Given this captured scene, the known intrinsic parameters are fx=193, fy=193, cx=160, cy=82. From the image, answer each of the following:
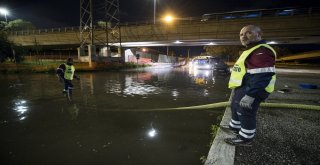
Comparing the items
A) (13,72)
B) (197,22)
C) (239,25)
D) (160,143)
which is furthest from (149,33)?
(160,143)

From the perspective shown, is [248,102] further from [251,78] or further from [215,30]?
[215,30]

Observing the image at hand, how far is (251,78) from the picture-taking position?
2.94 meters

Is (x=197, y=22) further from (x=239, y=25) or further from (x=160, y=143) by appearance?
(x=160, y=143)

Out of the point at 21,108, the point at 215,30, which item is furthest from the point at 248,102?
the point at 215,30

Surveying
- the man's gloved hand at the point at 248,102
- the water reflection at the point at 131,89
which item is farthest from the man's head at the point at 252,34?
the water reflection at the point at 131,89

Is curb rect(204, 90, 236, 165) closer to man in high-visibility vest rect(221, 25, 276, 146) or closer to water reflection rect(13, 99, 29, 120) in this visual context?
man in high-visibility vest rect(221, 25, 276, 146)

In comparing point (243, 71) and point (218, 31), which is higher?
point (218, 31)

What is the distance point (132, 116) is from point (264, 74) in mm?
3783

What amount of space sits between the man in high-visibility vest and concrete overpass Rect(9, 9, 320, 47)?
2415 cm

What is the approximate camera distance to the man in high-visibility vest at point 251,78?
2.83 m

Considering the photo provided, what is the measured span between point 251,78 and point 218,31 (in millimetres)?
25115

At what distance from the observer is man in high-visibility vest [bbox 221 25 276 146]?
2.83m

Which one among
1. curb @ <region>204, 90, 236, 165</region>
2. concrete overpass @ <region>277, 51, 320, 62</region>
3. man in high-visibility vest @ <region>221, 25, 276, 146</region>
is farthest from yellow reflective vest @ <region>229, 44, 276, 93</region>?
concrete overpass @ <region>277, 51, 320, 62</region>

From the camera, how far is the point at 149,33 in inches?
1206
